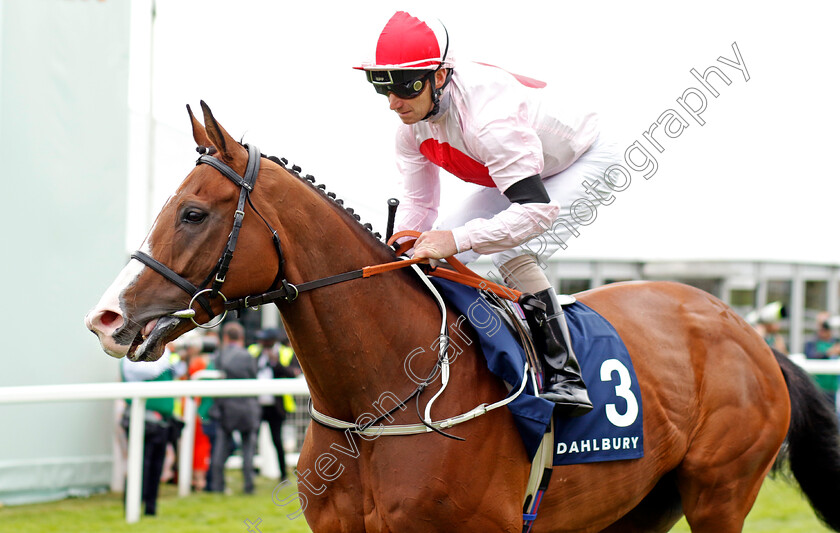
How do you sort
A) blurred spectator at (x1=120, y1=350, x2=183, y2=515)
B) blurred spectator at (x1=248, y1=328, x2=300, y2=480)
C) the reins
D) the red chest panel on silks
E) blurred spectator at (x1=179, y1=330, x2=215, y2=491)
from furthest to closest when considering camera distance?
blurred spectator at (x1=248, y1=328, x2=300, y2=480), blurred spectator at (x1=179, y1=330, x2=215, y2=491), blurred spectator at (x1=120, y1=350, x2=183, y2=515), the red chest panel on silks, the reins

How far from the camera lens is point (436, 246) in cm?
274

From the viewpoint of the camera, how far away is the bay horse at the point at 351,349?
238 cm

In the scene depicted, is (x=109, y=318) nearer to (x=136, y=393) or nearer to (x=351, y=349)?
(x=351, y=349)

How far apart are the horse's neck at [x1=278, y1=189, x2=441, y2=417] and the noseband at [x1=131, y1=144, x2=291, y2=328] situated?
122mm

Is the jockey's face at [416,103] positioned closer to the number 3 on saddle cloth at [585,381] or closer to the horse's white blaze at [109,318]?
the number 3 on saddle cloth at [585,381]

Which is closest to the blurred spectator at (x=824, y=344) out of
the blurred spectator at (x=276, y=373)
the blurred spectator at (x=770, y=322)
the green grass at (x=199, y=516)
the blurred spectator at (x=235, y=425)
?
the blurred spectator at (x=770, y=322)

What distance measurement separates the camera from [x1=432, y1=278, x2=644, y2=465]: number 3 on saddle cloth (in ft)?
8.96

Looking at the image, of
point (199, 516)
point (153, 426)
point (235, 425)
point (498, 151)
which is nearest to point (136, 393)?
point (153, 426)

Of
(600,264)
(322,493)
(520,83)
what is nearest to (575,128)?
(520,83)

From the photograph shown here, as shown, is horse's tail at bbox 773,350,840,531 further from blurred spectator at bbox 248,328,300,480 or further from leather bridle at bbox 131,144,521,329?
blurred spectator at bbox 248,328,300,480

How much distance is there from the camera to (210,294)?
7.89ft

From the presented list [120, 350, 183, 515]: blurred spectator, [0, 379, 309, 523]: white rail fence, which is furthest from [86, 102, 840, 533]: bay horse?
[120, 350, 183, 515]: blurred spectator

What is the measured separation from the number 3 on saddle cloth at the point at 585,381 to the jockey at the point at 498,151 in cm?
12

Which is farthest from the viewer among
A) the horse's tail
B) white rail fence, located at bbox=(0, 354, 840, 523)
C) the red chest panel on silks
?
white rail fence, located at bbox=(0, 354, 840, 523)
